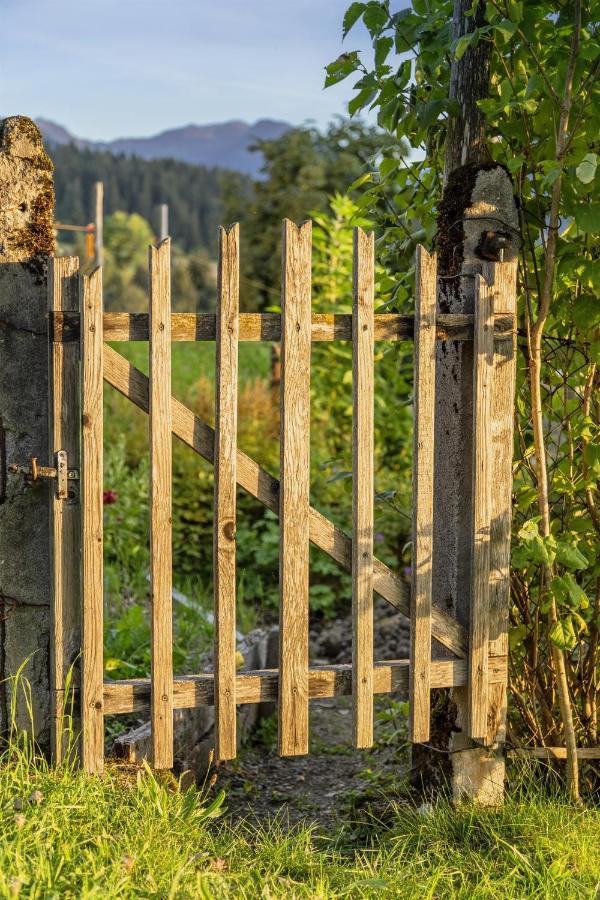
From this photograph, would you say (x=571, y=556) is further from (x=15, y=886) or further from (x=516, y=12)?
(x=15, y=886)

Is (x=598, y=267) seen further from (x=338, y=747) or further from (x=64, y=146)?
(x=64, y=146)

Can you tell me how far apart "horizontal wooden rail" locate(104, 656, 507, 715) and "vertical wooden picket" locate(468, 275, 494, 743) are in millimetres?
65

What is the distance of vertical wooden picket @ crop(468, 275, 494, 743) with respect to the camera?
3096 mm

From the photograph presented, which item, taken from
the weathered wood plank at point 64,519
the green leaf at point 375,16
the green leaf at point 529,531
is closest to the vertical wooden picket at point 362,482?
the green leaf at point 529,531

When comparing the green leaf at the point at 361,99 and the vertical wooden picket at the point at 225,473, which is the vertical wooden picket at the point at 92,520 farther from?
the green leaf at the point at 361,99

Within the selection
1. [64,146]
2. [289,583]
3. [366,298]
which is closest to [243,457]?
[289,583]

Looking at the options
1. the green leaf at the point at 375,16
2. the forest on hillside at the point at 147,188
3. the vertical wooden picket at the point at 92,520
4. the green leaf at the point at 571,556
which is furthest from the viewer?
the forest on hillside at the point at 147,188

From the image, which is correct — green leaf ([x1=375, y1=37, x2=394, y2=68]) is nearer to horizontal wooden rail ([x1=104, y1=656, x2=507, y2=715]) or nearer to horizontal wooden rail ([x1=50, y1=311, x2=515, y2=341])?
horizontal wooden rail ([x1=50, y1=311, x2=515, y2=341])

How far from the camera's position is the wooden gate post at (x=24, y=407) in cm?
304

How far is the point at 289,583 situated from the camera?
9.82 ft

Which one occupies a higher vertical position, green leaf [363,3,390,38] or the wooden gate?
green leaf [363,3,390,38]

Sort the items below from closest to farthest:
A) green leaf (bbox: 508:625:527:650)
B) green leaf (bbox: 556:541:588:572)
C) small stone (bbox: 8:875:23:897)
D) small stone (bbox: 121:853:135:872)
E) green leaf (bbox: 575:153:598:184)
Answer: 1. small stone (bbox: 8:875:23:897)
2. small stone (bbox: 121:853:135:872)
3. green leaf (bbox: 575:153:598:184)
4. green leaf (bbox: 556:541:588:572)
5. green leaf (bbox: 508:625:527:650)

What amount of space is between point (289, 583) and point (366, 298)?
91cm

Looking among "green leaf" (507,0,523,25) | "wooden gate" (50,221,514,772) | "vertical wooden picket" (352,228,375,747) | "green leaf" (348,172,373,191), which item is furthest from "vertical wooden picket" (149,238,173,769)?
"green leaf" (507,0,523,25)
